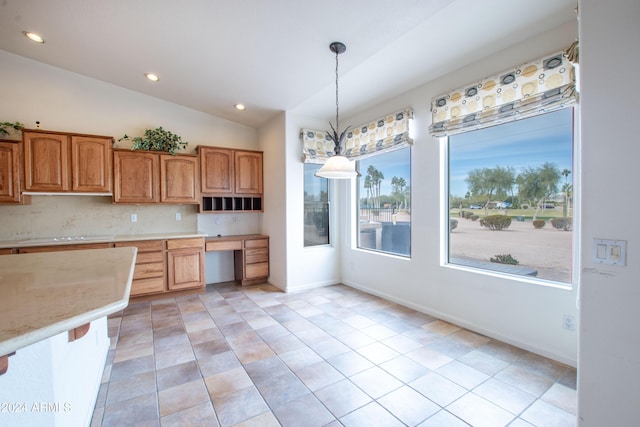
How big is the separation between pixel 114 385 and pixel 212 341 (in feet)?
2.78

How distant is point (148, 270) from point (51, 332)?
11.5ft

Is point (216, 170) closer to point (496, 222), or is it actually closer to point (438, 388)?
point (496, 222)

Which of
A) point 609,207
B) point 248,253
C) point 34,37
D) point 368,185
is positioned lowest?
point 248,253

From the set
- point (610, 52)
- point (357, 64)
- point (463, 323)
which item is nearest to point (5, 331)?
point (610, 52)

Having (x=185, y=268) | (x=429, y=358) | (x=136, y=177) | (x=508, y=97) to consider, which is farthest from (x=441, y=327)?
(x=136, y=177)

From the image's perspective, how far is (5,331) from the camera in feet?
2.63

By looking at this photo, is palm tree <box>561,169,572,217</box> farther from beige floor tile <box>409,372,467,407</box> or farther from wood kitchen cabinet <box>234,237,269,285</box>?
wood kitchen cabinet <box>234,237,269,285</box>

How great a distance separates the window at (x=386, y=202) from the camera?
151 inches

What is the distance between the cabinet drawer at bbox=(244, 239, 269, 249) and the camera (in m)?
4.70

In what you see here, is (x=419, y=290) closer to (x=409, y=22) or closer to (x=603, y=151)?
(x=603, y=151)

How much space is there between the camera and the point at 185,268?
13.8 feet

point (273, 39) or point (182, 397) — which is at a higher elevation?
point (273, 39)

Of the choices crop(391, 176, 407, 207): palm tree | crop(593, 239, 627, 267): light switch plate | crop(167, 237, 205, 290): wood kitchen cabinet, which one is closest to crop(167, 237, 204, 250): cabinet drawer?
crop(167, 237, 205, 290): wood kitchen cabinet

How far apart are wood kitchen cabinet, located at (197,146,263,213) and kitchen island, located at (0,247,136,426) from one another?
9.43 feet
